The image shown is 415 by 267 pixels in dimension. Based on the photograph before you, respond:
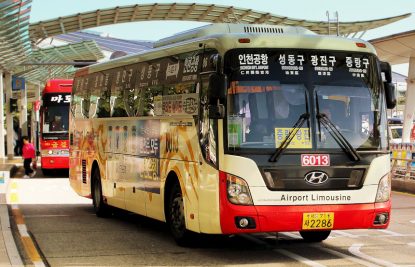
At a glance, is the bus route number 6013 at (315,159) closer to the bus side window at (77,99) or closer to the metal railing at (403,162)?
the bus side window at (77,99)

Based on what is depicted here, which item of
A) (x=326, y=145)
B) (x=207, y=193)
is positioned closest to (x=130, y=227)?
(x=207, y=193)

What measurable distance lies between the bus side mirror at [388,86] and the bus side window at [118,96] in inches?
191

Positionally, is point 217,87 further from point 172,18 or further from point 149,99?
point 172,18

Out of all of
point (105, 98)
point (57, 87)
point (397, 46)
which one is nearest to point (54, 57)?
point (57, 87)

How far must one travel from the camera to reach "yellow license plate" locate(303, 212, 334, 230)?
32.8 feet

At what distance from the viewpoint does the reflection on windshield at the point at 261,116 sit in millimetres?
9984

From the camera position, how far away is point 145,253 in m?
10.9

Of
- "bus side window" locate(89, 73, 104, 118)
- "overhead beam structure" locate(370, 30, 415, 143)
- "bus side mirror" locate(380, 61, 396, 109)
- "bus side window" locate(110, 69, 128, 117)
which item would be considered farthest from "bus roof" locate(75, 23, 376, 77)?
"overhead beam structure" locate(370, 30, 415, 143)

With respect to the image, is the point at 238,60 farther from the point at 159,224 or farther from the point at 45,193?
the point at 45,193

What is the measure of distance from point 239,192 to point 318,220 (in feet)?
3.34

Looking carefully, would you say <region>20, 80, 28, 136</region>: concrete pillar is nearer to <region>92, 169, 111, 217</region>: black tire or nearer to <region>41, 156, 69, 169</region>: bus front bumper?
<region>41, 156, 69, 169</region>: bus front bumper

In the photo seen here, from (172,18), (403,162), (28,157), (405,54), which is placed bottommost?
(403,162)

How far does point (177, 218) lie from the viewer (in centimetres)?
1152

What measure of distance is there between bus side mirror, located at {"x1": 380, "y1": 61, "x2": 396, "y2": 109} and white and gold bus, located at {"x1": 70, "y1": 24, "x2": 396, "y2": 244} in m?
0.01
